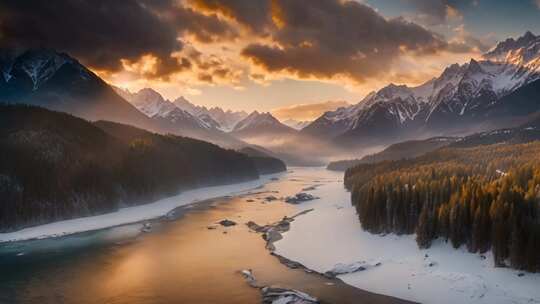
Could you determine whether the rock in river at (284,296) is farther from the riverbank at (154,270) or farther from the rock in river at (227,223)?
the rock in river at (227,223)

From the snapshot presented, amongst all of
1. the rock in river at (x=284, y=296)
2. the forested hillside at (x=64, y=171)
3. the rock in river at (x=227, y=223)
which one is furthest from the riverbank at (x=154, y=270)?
the forested hillside at (x=64, y=171)

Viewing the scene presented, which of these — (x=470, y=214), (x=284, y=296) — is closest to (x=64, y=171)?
(x=284, y=296)

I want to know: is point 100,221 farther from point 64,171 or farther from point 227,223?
point 227,223

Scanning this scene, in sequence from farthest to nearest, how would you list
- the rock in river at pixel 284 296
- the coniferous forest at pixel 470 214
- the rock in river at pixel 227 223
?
the rock in river at pixel 227 223 → the coniferous forest at pixel 470 214 → the rock in river at pixel 284 296

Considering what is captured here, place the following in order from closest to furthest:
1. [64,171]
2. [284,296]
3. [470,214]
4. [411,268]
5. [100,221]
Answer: [284,296]
[411,268]
[470,214]
[100,221]
[64,171]

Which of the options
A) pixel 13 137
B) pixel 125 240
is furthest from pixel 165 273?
pixel 13 137

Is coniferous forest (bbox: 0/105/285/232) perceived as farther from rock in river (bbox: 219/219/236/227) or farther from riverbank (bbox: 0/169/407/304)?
rock in river (bbox: 219/219/236/227)

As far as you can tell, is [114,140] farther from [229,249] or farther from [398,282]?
[398,282]
